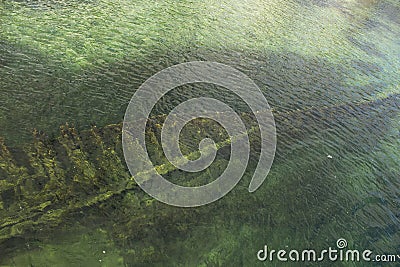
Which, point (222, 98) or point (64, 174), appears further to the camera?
point (222, 98)

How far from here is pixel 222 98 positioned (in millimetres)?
11195

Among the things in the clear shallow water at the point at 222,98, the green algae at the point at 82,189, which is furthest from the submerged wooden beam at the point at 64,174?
the clear shallow water at the point at 222,98

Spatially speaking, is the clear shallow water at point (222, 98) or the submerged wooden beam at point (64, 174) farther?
the clear shallow water at point (222, 98)

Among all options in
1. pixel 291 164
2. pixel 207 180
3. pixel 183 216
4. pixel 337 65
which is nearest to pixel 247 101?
pixel 291 164

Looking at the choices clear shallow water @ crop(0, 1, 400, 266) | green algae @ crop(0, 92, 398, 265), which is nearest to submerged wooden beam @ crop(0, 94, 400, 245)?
green algae @ crop(0, 92, 398, 265)

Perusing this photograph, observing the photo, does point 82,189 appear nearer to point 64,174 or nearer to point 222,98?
point 64,174

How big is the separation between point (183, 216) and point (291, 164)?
143 inches

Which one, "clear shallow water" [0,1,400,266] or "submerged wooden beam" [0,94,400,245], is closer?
"submerged wooden beam" [0,94,400,245]

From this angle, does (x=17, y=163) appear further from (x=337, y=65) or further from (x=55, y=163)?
(x=337, y=65)

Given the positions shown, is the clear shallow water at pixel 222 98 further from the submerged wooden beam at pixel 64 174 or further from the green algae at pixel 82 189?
the submerged wooden beam at pixel 64 174

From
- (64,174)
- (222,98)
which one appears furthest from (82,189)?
(222,98)

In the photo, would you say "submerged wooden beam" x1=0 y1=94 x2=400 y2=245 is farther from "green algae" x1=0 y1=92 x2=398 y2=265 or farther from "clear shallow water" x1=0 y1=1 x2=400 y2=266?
"clear shallow water" x1=0 y1=1 x2=400 y2=266

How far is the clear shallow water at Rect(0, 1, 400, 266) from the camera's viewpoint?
6703 millimetres

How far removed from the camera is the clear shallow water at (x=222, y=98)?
22.0 ft
